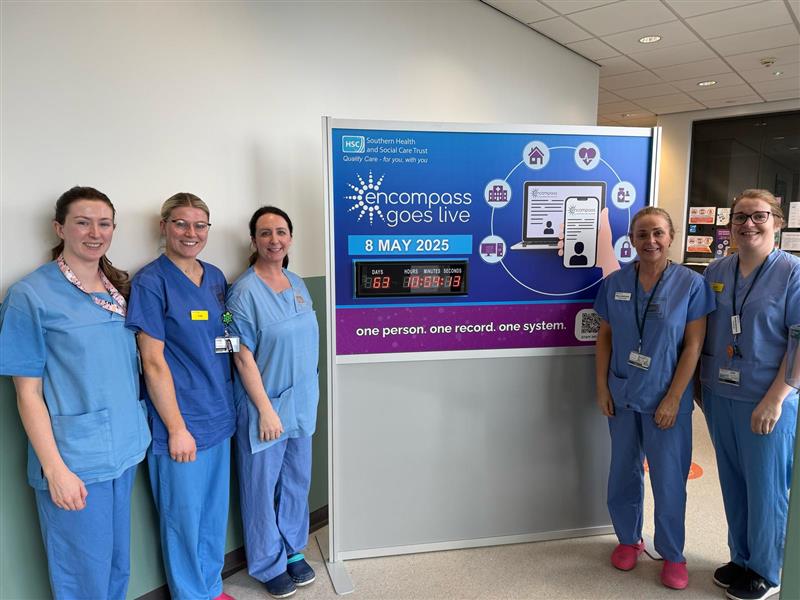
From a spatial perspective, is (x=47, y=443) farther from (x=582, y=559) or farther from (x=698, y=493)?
(x=698, y=493)

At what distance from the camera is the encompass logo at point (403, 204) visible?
7.40 feet

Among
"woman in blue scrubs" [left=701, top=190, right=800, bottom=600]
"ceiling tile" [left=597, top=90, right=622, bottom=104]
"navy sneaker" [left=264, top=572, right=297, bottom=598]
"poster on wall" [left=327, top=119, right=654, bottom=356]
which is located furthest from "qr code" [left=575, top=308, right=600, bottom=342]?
"ceiling tile" [left=597, top=90, right=622, bottom=104]

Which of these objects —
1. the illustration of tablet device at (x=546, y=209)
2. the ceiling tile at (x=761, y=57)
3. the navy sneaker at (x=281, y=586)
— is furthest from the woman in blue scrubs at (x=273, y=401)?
the ceiling tile at (x=761, y=57)

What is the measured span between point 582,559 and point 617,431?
63 cm

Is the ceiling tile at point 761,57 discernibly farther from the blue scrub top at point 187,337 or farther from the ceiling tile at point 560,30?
the blue scrub top at point 187,337

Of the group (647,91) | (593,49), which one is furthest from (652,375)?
(647,91)

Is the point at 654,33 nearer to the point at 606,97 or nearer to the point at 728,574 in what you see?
the point at 606,97

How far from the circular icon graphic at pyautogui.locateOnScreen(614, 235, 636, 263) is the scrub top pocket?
2135 millimetres

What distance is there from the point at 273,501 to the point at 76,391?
98 cm

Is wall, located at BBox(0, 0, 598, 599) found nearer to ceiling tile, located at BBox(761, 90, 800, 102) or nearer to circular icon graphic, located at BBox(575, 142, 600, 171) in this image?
circular icon graphic, located at BBox(575, 142, 600, 171)

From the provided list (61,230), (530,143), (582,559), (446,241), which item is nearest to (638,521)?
(582,559)

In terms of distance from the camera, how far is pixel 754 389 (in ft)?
6.87

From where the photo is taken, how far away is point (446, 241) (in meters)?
2.34

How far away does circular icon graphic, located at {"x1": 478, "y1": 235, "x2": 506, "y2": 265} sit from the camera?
2369 mm
